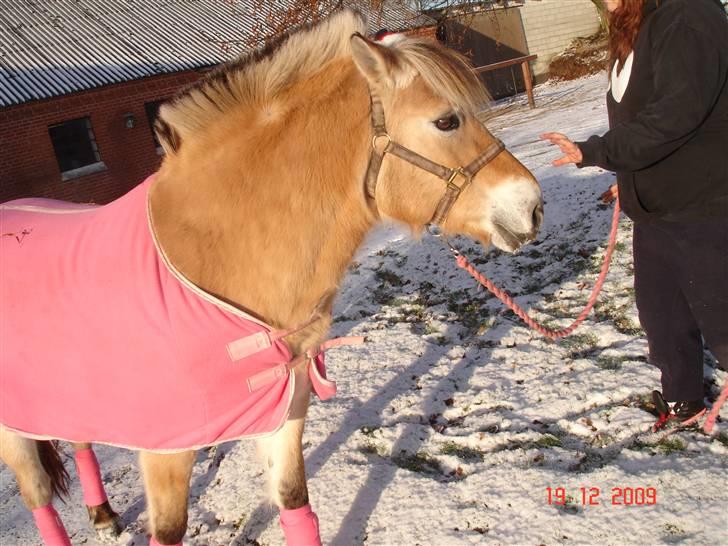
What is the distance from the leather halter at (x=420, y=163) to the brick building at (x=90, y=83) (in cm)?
1145

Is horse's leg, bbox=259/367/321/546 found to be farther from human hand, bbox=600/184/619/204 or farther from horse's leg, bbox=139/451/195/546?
human hand, bbox=600/184/619/204

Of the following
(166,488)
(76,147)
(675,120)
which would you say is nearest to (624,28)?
(675,120)

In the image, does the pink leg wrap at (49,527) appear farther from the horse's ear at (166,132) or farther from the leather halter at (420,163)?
the leather halter at (420,163)

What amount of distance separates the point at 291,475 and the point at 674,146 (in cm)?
209

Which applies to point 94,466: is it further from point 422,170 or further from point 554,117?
point 554,117

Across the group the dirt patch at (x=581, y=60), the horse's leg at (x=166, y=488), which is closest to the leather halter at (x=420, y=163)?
the horse's leg at (x=166, y=488)

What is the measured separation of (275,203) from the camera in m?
2.04

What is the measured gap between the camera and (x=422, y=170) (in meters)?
2.08

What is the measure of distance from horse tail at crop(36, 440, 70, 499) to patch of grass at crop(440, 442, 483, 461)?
204cm

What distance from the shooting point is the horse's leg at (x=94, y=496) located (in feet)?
10.1

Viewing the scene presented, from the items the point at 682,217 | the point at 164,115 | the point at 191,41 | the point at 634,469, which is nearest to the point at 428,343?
the point at 634,469

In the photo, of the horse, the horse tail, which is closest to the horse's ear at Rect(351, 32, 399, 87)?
the horse

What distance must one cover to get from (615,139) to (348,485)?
2.18 meters

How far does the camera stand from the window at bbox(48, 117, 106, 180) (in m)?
14.6
